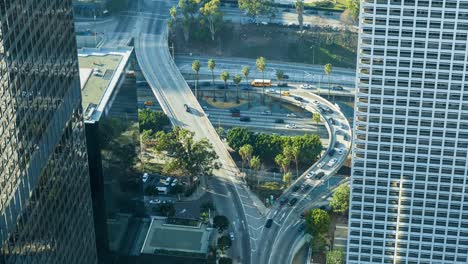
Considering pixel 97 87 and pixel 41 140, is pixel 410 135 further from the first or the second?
pixel 41 140

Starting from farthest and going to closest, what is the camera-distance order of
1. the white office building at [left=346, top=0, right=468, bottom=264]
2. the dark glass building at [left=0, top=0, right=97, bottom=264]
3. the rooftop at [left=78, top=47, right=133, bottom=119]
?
the rooftop at [left=78, top=47, right=133, bottom=119], the white office building at [left=346, top=0, right=468, bottom=264], the dark glass building at [left=0, top=0, right=97, bottom=264]

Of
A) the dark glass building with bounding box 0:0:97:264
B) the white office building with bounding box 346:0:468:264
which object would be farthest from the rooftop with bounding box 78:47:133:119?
the white office building with bounding box 346:0:468:264

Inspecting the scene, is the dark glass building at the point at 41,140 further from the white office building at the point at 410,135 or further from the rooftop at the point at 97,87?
the white office building at the point at 410,135

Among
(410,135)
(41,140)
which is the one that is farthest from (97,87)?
(410,135)

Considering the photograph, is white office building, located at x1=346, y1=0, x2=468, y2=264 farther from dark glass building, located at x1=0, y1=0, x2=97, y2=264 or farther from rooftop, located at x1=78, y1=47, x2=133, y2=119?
dark glass building, located at x1=0, y1=0, x2=97, y2=264

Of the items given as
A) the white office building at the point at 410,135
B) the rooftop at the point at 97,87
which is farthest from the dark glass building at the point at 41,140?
the white office building at the point at 410,135

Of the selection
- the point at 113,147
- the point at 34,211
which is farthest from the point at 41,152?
the point at 113,147
